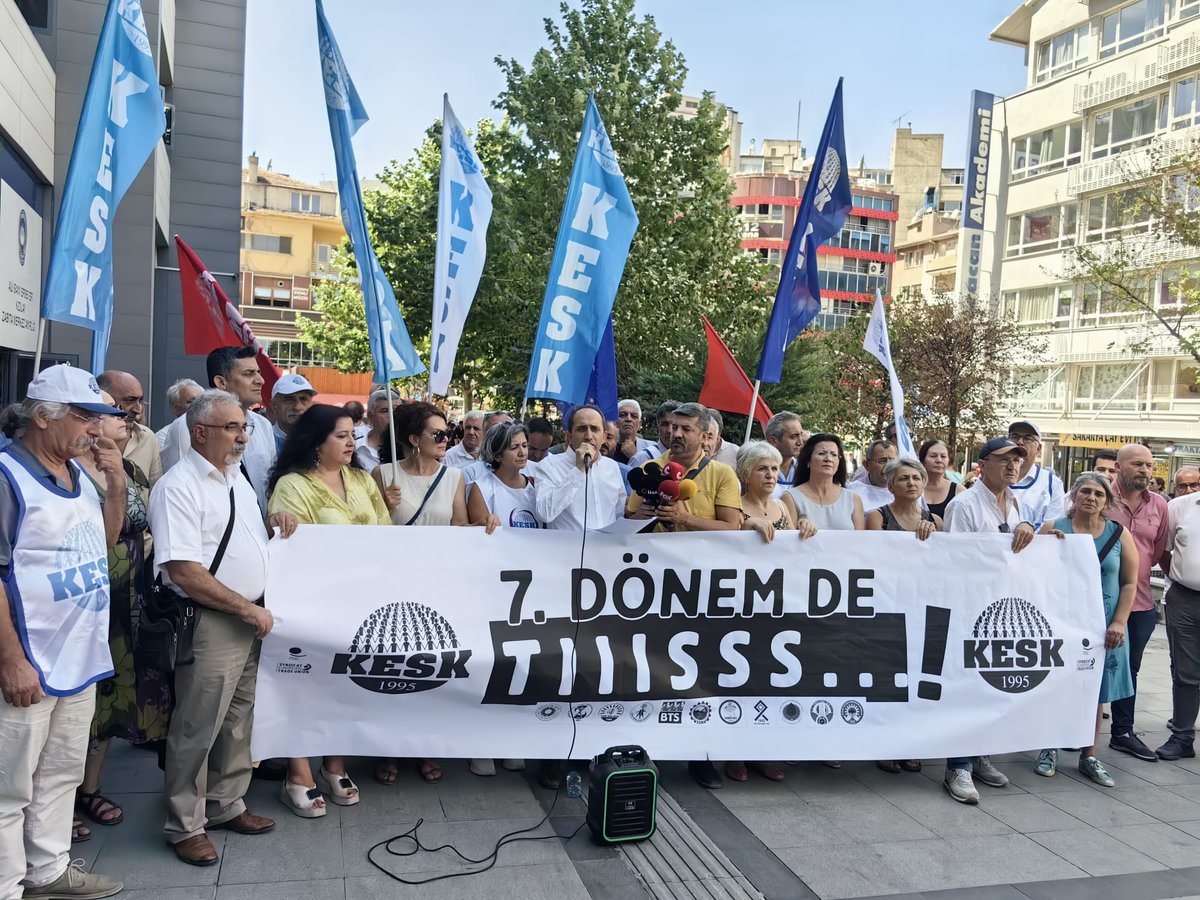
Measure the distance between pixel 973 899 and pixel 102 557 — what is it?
3.85 meters

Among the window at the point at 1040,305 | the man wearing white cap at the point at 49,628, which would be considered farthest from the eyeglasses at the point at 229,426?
the window at the point at 1040,305

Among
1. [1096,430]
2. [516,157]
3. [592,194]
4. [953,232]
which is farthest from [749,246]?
[592,194]

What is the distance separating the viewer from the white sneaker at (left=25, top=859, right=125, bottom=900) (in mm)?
3705

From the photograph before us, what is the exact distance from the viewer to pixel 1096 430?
123 feet

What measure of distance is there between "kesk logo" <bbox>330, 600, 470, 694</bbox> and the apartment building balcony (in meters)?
37.6

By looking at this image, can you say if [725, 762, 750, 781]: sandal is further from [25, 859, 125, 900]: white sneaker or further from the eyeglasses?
the eyeglasses

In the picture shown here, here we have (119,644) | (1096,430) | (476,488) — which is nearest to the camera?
(119,644)

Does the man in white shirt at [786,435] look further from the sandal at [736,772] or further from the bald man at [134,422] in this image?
the bald man at [134,422]

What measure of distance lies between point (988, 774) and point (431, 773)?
3.14 m

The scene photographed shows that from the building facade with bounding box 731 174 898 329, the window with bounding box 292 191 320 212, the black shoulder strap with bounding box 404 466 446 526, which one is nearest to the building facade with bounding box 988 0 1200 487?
the black shoulder strap with bounding box 404 466 446 526

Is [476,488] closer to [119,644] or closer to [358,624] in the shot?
[358,624]

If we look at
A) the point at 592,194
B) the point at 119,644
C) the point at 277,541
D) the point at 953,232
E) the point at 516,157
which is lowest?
the point at 119,644

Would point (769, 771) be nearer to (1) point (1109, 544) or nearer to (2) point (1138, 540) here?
(1) point (1109, 544)

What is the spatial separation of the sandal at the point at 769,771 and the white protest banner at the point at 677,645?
275 millimetres
